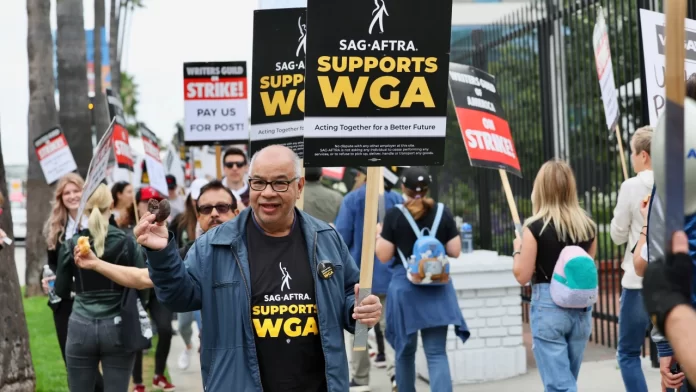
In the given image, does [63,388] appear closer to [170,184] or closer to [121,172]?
[121,172]

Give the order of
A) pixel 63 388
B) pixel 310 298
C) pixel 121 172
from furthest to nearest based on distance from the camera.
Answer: pixel 121 172
pixel 63 388
pixel 310 298

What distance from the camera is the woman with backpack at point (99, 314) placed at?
6.76 m

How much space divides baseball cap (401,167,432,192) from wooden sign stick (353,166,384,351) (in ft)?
8.99

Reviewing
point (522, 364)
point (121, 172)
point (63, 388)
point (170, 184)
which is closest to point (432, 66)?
point (522, 364)

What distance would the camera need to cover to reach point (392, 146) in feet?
17.0

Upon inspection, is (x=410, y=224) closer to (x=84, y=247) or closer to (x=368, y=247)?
(x=84, y=247)

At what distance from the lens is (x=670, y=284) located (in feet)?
8.46

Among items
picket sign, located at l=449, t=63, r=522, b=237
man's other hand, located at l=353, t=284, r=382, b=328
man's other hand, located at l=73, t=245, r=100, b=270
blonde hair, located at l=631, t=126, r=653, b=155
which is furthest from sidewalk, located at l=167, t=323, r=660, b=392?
man's other hand, located at l=353, t=284, r=382, b=328

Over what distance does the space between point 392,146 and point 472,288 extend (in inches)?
177

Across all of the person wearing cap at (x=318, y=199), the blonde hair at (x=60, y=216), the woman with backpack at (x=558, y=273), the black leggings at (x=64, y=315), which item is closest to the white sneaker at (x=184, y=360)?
the person wearing cap at (x=318, y=199)

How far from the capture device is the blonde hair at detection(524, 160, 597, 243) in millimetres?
6633

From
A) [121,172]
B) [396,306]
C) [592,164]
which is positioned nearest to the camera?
[396,306]

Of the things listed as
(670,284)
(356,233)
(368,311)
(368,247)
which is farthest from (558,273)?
(670,284)

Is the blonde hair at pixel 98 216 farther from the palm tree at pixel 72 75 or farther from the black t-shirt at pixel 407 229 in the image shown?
the palm tree at pixel 72 75
